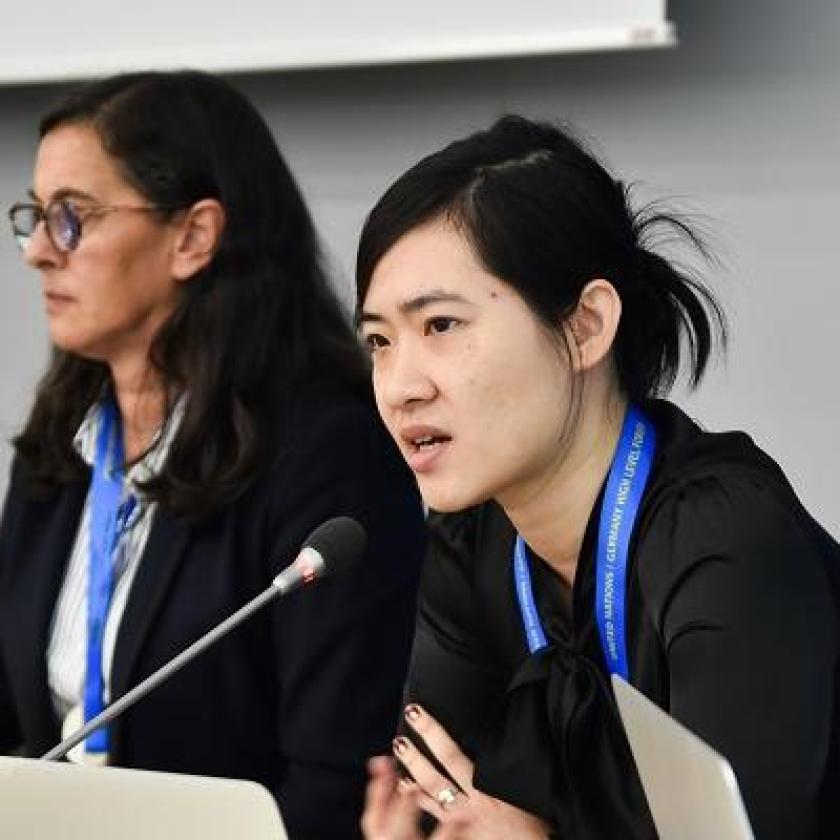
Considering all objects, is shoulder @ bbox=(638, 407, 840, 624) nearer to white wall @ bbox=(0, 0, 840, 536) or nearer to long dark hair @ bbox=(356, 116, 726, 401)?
long dark hair @ bbox=(356, 116, 726, 401)

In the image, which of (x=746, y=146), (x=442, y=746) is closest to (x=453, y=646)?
(x=442, y=746)

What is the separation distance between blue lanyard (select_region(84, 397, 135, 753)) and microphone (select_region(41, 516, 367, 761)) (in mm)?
482

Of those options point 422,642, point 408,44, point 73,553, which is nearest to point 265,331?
point 73,553

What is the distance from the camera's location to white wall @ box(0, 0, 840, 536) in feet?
8.42

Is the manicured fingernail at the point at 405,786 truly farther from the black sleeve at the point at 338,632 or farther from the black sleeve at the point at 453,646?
the black sleeve at the point at 338,632

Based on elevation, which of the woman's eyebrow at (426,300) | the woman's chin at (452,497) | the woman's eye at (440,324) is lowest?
the woman's chin at (452,497)

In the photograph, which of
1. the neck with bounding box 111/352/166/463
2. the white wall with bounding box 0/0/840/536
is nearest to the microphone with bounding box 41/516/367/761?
the neck with bounding box 111/352/166/463

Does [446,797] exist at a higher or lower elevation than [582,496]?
lower

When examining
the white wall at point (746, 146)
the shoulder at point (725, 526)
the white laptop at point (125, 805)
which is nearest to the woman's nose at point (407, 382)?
the shoulder at point (725, 526)

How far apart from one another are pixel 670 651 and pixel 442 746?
0.83 feet

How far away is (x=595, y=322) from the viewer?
143 centimetres

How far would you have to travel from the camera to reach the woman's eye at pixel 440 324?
4.56 feet

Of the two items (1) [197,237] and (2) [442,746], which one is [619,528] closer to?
(2) [442,746]

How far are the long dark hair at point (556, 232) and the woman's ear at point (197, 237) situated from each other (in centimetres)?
49
